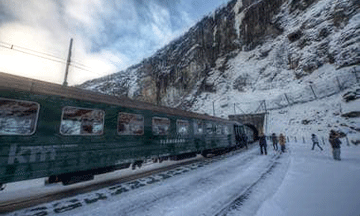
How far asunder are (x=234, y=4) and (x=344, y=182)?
147 ft

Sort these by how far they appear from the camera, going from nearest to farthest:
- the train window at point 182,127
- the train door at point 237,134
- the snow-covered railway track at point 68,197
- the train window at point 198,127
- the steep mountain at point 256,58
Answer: the snow-covered railway track at point 68,197, the train window at point 182,127, the train window at point 198,127, the train door at point 237,134, the steep mountain at point 256,58

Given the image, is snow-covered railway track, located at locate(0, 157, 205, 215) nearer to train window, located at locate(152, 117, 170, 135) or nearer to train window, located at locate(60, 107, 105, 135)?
train window, located at locate(60, 107, 105, 135)

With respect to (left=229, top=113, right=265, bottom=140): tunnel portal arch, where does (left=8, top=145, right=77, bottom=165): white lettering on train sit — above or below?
below

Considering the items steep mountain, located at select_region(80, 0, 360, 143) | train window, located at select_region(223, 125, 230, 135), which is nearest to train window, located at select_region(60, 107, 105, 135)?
train window, located at select_region(223, 125, 230, 135)

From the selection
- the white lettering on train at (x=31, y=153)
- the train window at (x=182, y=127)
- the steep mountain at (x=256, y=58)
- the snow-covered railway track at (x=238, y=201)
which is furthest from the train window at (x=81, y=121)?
the steep mountain at (x=256, y=58)

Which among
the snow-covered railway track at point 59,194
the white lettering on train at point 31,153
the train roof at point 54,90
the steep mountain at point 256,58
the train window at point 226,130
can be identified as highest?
the steep mountain at point 256,58

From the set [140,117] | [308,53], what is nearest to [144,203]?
[140,117]

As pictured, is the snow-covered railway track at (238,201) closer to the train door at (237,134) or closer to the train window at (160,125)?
the train window at (160,125)

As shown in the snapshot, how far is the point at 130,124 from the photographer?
6.36 meters

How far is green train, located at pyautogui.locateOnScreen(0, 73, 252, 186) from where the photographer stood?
12.6 feet

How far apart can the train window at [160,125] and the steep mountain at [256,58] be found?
16868 millimetres

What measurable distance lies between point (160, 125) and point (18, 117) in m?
4.88

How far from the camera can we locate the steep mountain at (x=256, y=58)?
2030 cm

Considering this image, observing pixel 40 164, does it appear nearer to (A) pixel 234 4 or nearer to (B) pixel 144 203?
(B) pixel 144 203
